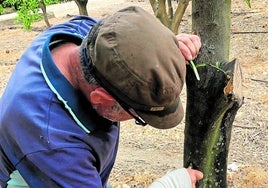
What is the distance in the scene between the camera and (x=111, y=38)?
3.96 feet

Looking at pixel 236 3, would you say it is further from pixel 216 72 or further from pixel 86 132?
pixel 86 132

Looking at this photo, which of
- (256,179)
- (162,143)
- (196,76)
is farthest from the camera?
(162,143)

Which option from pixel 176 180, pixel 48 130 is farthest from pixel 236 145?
pixel 48 130

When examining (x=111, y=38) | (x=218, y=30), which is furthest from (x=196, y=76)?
(x=111, y=38)

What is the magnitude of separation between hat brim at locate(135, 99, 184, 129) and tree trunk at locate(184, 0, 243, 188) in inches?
17.5

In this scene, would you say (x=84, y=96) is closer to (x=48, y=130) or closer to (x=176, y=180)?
(x=48, y=130)

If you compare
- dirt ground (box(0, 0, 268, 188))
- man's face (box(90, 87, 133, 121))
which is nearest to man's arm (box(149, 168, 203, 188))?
man's face (box(90, 87, 133, 121))

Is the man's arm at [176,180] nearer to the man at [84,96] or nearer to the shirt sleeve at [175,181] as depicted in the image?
the shirt sleeve at [175,181]

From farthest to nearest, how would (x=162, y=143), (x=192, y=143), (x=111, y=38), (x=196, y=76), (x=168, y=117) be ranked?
(x=162, y=143) → (x=192, y=143) → (x=196, y=76) → (x=168, y=117) → (x=111, y=38)

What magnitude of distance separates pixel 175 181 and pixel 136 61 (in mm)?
650

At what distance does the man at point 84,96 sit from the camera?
1.20 m

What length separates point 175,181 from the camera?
1.68m

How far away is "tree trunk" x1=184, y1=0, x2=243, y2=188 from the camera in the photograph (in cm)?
178

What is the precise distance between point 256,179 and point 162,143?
83 cm
